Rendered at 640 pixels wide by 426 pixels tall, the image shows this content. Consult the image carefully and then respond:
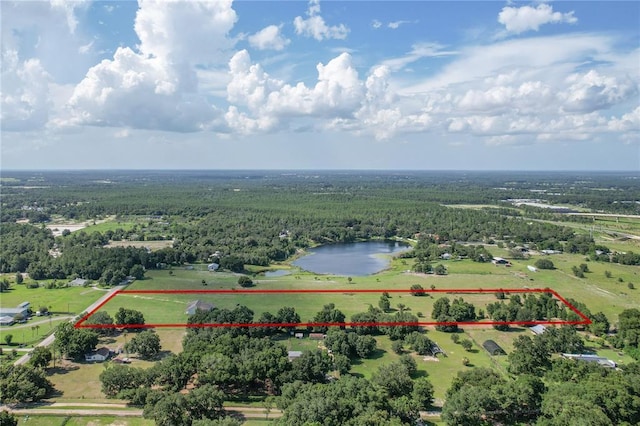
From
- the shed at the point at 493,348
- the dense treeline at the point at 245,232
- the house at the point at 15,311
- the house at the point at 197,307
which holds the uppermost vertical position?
the dense treeline at the point at 245,232

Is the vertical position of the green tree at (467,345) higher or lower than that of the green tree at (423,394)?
lower

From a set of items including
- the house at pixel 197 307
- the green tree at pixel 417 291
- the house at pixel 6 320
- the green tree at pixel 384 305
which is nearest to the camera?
the house at pixel 6 320

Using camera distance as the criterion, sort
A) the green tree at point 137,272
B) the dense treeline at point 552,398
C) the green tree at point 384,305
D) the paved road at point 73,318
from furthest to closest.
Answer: the green tree at point 137,272
the green tree at point 384,305
the paved road at point 73,318
the dense treeline at point 552,398

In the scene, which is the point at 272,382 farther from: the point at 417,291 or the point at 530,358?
the point at 417,291

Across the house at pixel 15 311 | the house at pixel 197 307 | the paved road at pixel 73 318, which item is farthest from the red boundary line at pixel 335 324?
the house at pixel 15 311

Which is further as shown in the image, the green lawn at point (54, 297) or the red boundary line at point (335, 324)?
the green lawn at point (54, 297)

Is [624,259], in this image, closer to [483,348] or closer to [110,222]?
[483,348]

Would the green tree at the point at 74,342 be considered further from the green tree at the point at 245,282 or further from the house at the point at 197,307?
the green tree at the point at 245,282
